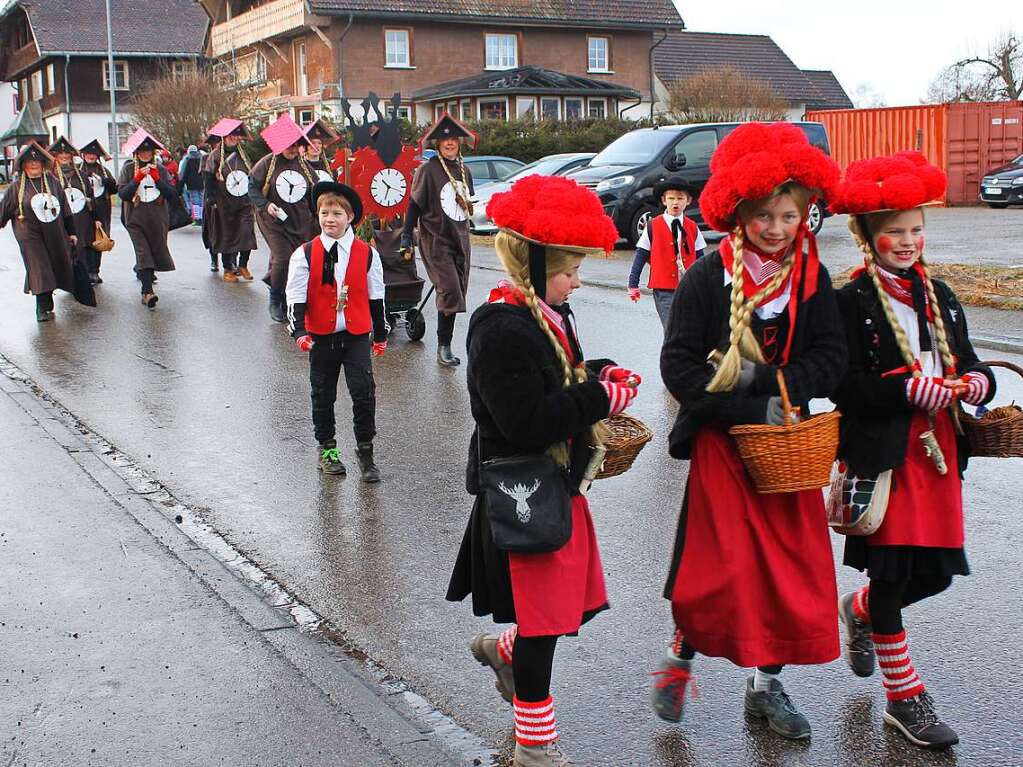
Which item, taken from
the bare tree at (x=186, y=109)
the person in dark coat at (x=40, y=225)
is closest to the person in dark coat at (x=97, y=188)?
the person in dark coat at (x=40, y=225)

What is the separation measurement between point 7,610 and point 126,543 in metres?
0.93

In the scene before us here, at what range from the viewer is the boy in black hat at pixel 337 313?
283 inches

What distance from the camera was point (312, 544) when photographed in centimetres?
610

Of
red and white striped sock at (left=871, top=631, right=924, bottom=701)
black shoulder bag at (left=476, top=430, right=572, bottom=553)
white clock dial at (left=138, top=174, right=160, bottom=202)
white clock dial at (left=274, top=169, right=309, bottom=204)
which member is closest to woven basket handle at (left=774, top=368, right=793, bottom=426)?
black shoulder bag at (left=476, top=430, right=572, bottom=553)

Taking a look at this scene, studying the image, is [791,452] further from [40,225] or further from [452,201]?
[40,225]

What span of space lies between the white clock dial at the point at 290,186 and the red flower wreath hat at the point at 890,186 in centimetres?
973

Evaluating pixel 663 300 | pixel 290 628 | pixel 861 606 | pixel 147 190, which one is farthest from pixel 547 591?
pixel 147 190

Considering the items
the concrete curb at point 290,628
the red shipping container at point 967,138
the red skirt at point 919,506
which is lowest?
the concrete curb at point 290,628

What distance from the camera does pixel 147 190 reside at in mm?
16141

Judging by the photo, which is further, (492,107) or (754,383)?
(492,107)

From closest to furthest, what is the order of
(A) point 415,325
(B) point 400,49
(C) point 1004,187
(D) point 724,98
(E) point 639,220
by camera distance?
(A) point 415,325 < (E) point 639,220 < (C) point 1004,187 < (D) point 724,98 < (B) point 400,49

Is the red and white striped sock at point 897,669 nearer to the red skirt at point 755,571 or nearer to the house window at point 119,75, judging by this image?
the red skirt at point 755,571

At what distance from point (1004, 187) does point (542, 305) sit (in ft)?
90.0

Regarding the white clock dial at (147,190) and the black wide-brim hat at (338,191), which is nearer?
the black wide-brim hat at (338,191)
